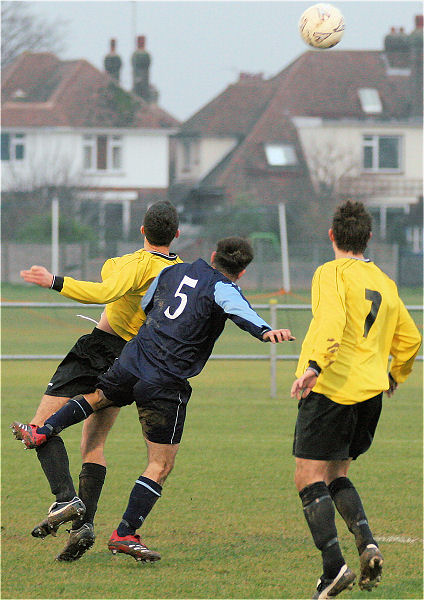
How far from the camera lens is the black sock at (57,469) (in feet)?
19.0

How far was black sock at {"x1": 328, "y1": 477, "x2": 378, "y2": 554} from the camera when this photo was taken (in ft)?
17.0

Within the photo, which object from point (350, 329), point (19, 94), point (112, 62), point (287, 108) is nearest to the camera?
point (350, 329)

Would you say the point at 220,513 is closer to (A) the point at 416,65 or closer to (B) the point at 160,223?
(B) the point at 160,223

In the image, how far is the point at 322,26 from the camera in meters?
8.48

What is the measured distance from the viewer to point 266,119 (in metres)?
48.2

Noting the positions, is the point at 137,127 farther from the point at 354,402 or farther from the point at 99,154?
the point at 354,402

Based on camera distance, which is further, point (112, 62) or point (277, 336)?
point (112, 62)

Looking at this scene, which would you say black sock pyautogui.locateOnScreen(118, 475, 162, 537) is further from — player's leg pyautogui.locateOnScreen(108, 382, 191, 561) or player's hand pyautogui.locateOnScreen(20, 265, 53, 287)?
player's hand pyautogui.locateOnScreen(20, 265, 53, 287)

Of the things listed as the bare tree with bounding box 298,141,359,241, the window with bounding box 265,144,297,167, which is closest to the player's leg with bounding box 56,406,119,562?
the bare tree with bounding box 298,141,359,241

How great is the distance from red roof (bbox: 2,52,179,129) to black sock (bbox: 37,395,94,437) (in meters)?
40.5

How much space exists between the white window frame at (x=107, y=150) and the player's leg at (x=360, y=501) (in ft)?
132

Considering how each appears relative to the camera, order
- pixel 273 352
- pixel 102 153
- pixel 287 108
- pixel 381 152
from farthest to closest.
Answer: pixel 287 108
pixel 102 153
pixel 381 152
pixel 273 352

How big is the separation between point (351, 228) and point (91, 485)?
2.25 m

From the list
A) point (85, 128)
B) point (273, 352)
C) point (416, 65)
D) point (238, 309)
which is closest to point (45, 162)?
point (85, 128)
